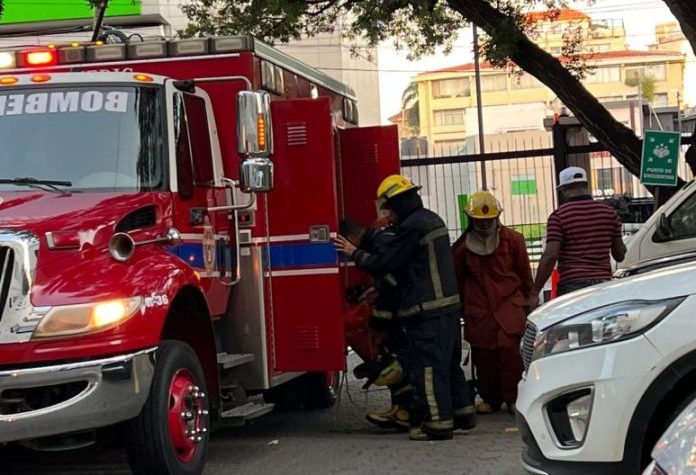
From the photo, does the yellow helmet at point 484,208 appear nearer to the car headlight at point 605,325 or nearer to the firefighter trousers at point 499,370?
the firefighter trousers at point 499,370

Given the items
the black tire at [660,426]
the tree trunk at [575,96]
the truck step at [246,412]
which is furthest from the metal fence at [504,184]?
the black tire at [660,426]

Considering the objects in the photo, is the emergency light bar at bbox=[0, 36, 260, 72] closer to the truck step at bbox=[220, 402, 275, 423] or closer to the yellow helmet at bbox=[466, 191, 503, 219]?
the yellow helmet at bbox=[466, 191, 503, 219]

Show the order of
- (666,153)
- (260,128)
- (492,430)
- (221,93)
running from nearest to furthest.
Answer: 1. (260,128)
2. (221,93)
3. (492,430)
4. (666,153)

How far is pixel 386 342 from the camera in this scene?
297 inches

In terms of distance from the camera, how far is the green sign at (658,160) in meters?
10.0

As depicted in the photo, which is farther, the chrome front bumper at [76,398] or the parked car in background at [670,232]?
the parked car in background at [670,232]

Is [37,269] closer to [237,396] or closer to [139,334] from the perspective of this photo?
[139,334]

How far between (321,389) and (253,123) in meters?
3.48

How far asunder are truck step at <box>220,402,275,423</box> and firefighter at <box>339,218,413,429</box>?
1055mm

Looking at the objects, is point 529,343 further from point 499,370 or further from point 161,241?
point 499,370

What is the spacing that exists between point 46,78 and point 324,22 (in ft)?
29.3

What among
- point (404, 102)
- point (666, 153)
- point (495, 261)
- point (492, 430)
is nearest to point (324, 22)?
point (666, 153)

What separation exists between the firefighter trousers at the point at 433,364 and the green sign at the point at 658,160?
4.03m

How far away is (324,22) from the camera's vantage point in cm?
1466
